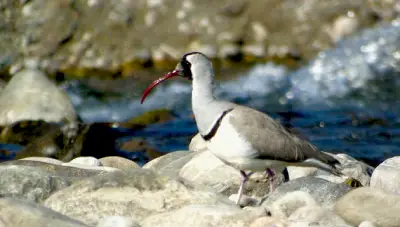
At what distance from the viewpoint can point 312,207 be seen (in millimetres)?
7633

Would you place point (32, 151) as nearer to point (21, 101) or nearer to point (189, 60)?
point (21, 101)

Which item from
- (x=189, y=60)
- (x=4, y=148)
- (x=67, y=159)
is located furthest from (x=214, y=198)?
(x=4, y=148)

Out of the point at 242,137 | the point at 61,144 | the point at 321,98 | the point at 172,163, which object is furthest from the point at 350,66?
the point at 242,137

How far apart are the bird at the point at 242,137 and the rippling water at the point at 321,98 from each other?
15.5ft

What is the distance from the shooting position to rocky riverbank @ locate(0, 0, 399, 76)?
1686 cm

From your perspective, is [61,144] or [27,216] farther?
[61,144]

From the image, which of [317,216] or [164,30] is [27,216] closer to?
Answer: [317,216]

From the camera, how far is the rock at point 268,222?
23.1 ft

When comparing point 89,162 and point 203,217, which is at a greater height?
point 203,217

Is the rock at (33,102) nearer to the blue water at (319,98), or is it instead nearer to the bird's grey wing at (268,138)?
the blue water at (319,98)

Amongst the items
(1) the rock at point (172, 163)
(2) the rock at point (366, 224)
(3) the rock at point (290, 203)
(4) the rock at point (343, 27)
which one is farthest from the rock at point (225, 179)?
(4) the rock at point (343, 27)

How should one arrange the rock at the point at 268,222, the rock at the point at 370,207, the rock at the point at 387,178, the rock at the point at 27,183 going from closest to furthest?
→ the rock at the point at 268,222, the rock at the point at 370,207, the rock at the point at 27,183, the rock at the point at 387,178

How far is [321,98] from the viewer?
1564cm

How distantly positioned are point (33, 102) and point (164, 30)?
173 inches
